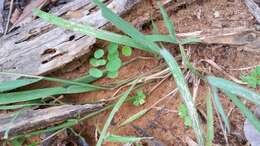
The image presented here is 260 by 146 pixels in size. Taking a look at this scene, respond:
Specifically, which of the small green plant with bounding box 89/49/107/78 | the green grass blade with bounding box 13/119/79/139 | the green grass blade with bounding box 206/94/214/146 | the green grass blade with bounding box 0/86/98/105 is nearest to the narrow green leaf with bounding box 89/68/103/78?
the small green plant with bounding box 89/49/107/78

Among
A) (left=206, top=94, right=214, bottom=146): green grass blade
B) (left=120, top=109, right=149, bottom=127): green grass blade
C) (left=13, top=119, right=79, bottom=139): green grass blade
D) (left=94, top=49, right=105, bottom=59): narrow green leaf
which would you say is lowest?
(left=206, top=94, right=214, bottom=146): green grass blade

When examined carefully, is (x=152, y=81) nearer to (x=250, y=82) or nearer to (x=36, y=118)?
(x=250, y=82)

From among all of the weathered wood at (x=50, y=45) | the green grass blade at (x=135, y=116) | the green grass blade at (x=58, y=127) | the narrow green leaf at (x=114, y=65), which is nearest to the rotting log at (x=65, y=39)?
the weathered wood at (x=50, y=45)

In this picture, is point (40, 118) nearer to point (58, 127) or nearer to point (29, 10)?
point (58, 127)

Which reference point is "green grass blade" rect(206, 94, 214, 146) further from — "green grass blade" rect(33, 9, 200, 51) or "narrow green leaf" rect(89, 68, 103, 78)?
"narrow green leaf" rect(89, 68, 103, 78)

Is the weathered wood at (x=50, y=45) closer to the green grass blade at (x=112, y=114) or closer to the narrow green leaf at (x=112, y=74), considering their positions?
the narrow green leaf at (x=112, y=74)

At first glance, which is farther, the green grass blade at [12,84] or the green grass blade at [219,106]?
the green grass blade at [12,84]

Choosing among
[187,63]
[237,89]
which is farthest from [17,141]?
[237,89]

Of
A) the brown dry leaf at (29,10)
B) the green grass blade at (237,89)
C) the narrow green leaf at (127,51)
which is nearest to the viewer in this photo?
the green grass blade at (237,89)
